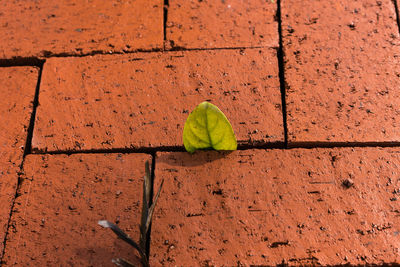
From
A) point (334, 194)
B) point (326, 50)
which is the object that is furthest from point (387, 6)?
point (334, 194)

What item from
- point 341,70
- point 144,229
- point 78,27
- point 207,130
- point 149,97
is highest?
point 78,27

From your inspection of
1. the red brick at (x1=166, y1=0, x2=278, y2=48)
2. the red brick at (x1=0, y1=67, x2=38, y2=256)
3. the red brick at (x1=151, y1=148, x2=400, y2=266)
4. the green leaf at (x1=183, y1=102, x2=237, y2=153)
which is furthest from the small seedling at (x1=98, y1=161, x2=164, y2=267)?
the red brick at (x1=166, y1=0, x2=278, y2=48)

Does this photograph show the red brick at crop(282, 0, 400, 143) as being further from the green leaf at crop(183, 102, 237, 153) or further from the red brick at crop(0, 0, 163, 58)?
the red brick at crop(0, 0, 163, 58)

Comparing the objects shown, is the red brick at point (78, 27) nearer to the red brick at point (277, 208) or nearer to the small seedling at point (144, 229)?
the red brick at point (277, 208)

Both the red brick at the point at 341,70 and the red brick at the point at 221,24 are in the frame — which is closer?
the red brick at the point at 341,70

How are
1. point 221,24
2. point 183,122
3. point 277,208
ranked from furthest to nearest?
point 221,24 < point 183,122 < point 277,208

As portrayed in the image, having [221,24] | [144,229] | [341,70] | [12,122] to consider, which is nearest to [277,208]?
[144,229]

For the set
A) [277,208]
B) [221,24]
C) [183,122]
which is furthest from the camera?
[221,24]

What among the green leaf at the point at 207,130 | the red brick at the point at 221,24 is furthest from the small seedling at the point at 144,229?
the red brick at the point at 221,24

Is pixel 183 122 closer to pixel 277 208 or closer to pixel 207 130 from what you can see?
pixel 207 130
